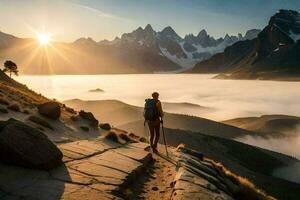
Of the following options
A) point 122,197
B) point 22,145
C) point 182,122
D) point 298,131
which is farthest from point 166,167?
point 298,131

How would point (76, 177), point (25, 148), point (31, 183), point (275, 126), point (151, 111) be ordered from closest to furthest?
1. point (31, 183)
2. point (25, 148)
3. point (76, 177)
4. point (151, 111)
5. point (275, 126)

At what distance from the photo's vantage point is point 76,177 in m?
13.8

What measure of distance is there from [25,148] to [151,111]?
9746mm

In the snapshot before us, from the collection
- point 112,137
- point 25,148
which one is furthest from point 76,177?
point 112,137

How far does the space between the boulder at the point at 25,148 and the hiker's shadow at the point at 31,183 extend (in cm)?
25

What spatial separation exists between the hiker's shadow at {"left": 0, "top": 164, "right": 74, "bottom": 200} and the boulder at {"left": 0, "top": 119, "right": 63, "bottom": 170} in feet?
0.82

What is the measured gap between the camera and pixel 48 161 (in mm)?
13930

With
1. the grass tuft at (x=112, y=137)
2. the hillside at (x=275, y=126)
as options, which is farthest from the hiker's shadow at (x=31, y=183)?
the hillside at (x=275, y=126)

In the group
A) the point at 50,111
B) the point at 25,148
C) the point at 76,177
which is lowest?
the point at 76,177

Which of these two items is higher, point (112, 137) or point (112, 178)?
point (112, 137)

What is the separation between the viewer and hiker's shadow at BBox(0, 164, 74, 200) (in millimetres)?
11250

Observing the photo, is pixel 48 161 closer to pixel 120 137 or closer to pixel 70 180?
pixel 70 180

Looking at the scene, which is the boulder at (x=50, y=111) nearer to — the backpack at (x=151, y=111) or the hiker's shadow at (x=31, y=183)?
the backpack at (x=151, y=111)

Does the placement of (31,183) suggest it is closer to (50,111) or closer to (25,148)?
(25,148)
